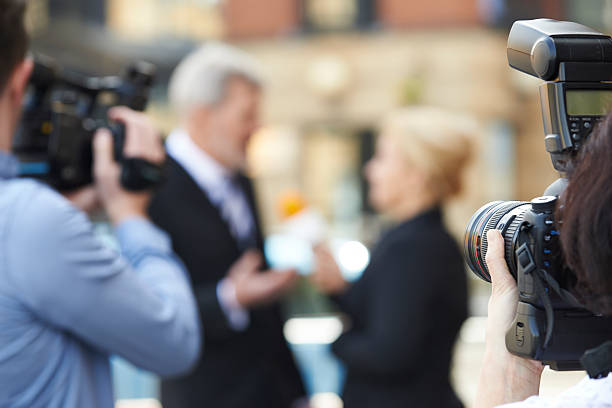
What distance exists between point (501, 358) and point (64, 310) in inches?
29.4

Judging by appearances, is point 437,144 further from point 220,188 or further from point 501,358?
point 501,358

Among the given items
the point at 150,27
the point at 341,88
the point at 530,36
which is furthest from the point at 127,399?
the point at 150,27

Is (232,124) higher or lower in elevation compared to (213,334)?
higher

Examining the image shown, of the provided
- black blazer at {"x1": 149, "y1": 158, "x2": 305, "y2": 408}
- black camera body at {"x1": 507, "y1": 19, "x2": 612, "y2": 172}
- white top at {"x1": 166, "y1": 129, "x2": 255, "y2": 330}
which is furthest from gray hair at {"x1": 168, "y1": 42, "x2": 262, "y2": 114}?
black camera body at {"x1": 507, "y1": 19, "x2": 612, "y2": 172}

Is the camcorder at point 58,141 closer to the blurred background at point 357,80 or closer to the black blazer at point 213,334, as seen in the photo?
the black blazer at point 213,334

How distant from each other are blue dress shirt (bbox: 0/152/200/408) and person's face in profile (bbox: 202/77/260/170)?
1.40 meters

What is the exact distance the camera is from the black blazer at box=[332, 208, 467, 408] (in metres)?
2.59

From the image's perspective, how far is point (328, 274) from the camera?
298 centimetres

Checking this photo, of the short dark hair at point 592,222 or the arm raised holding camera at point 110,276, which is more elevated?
the short dark hair at point 592,222

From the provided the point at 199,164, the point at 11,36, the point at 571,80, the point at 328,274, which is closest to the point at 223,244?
the point at 199,164

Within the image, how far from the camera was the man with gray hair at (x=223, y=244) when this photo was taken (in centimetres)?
272

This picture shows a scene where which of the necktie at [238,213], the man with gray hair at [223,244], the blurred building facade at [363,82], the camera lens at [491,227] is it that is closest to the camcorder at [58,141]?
the camera lens at [491,227]

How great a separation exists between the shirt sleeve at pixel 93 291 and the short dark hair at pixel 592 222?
797 millimetres

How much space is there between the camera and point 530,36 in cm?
136
